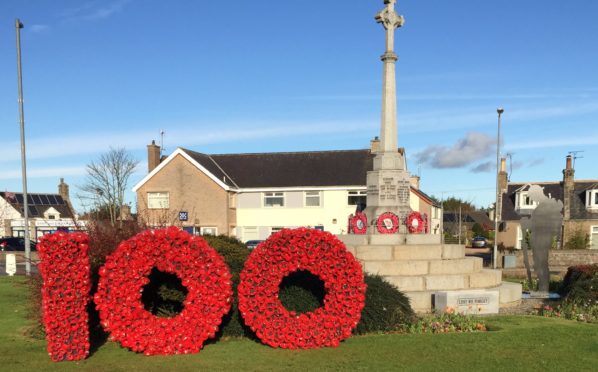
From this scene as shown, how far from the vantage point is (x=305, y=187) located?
3666 cm

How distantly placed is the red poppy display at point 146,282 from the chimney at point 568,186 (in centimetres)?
3793

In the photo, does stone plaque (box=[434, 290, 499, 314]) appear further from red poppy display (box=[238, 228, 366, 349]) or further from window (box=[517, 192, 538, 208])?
window (box=[517, 192, 538, 208])

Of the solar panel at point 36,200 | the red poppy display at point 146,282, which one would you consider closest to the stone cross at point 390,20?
the red poppy display at point 146,282

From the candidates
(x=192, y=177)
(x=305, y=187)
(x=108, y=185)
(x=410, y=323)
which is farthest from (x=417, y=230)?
(x=108, y=185)

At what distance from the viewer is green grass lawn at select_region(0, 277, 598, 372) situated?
728 cm

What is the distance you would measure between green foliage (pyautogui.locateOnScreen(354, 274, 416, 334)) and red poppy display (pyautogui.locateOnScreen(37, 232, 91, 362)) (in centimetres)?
504

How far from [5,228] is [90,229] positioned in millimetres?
49779

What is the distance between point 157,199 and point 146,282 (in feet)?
101

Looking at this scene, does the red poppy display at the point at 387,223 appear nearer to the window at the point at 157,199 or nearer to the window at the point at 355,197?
the window at the point at 355,197

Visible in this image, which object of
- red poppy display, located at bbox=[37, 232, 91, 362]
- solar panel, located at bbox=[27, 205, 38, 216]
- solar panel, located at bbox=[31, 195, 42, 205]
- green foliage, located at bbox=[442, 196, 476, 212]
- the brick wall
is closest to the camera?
red poppy display, located at bbox=[37, 232, 91, 362]

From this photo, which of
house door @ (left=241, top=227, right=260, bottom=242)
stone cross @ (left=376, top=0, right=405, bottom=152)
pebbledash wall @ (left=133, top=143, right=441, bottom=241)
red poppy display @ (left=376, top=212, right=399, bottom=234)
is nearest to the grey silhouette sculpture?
red poppy display @ (left=376, top=212, right=399, bottom=234)

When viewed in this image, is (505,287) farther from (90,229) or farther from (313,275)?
(90,229)

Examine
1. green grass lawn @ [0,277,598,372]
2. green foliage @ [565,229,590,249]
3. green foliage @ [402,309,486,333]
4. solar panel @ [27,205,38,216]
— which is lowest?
green foliage @ [565,229,590,249]

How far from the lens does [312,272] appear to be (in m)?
8.81
